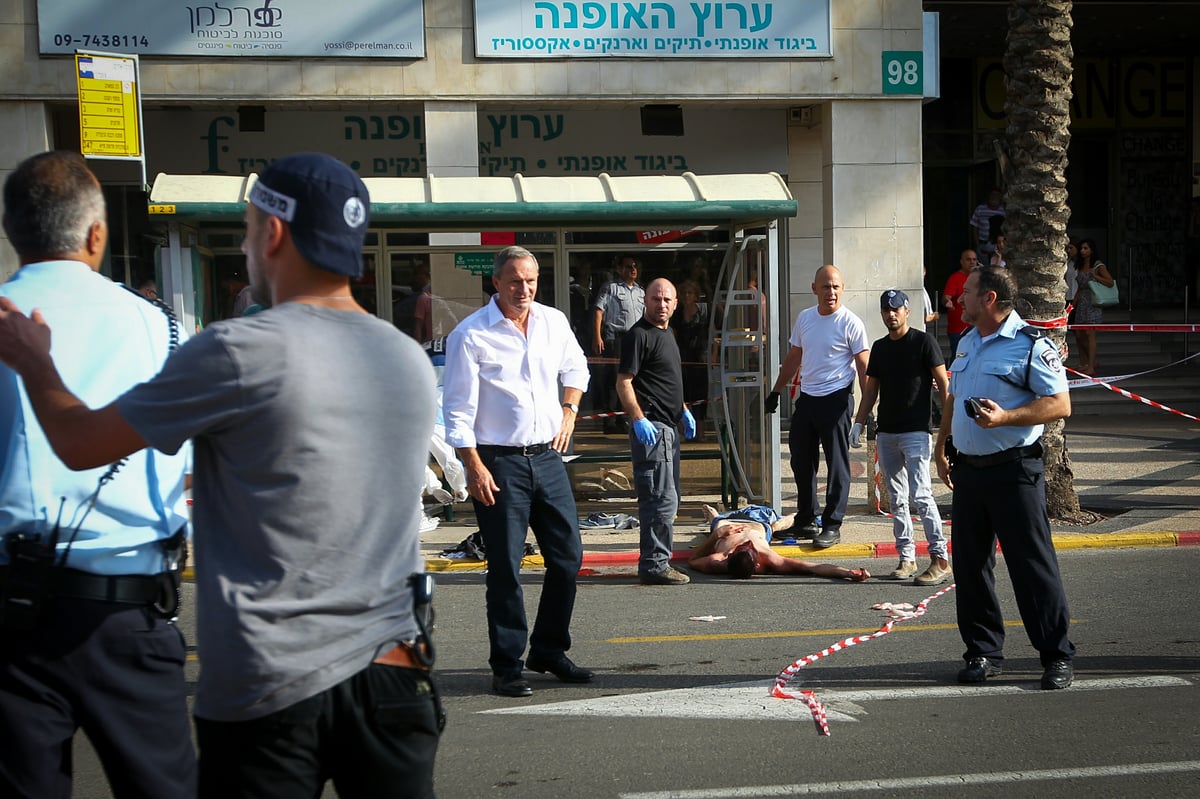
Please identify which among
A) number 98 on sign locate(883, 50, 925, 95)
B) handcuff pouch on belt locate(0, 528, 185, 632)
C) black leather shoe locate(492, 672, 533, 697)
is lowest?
black leather shoe locate(492, 672, 533, 697)

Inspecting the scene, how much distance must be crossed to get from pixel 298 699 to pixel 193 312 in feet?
29.5

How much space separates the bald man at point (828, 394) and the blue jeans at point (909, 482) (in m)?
1.06

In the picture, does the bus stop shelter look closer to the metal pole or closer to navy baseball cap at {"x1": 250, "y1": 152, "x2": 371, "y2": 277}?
navy baseball cap at {"x1": 250, "y1": 152, "x2": 371, "y2": 277}

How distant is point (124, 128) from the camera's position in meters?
10.2

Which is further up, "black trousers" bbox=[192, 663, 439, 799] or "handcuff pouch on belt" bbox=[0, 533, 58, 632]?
"handcuff pouch on belt" bbox=[0, 533, 58, 632]

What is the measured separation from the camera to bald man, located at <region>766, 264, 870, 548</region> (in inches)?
395

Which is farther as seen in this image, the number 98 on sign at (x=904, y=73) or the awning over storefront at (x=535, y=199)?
the number 98 on sign at (x=904, y=73)

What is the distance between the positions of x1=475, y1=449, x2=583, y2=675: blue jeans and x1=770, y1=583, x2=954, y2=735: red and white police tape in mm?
1082

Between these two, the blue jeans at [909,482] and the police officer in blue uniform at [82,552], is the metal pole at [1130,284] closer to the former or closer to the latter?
the blue jeans at [909,482]

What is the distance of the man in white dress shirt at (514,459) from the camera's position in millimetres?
6031

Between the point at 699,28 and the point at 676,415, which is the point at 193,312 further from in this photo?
the point at 699,28

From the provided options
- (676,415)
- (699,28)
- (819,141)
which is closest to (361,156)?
(699,28)

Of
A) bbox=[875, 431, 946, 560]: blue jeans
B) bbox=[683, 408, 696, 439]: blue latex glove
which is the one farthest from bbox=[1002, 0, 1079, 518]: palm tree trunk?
bbox=[683, 408, 696, 439]: blue latex glove

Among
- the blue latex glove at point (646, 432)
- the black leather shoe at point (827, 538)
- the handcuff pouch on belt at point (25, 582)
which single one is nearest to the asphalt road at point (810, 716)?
the blue latex glove at point (646, 432)
